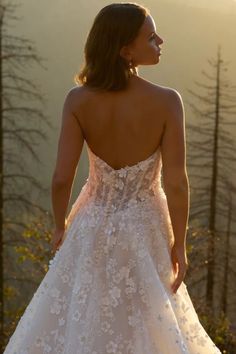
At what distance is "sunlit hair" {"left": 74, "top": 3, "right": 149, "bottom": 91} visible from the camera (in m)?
3.87

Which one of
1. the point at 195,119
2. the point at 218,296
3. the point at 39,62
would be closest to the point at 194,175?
the point at 195,119

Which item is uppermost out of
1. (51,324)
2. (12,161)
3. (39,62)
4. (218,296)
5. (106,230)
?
(106,230)

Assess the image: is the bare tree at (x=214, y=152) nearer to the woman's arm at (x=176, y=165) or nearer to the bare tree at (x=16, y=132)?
the bare tree at (x=16, y=132)

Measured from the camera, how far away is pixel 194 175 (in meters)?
26.8

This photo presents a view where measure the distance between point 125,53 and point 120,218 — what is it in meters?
0.88

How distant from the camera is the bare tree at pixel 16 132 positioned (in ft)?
70.6

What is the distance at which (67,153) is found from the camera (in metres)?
4.08

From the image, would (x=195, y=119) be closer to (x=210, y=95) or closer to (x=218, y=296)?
(x=210, y=95)

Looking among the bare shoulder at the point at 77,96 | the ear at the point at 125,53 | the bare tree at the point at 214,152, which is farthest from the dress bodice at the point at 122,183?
the bare tree at the point at 214,152

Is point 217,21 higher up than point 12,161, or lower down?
higher up

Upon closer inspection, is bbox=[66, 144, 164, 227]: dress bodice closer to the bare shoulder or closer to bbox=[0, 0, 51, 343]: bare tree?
the bare shoulder

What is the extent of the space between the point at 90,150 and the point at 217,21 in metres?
24.8

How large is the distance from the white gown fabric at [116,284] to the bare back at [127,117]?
0.11 metres

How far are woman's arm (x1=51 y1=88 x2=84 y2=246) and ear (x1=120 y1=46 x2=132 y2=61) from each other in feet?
1.04
